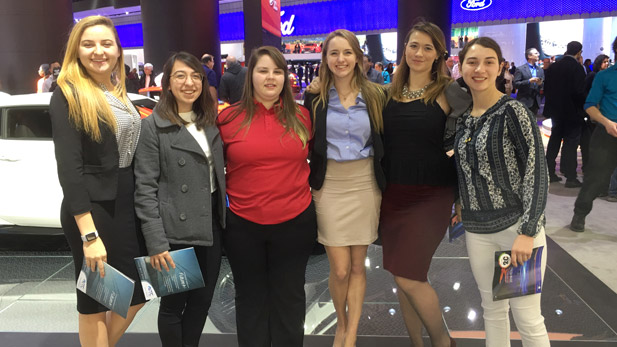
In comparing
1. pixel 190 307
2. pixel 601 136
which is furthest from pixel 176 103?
pixel 601 136

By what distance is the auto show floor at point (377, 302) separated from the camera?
280cm

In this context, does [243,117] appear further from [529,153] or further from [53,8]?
[53,8]

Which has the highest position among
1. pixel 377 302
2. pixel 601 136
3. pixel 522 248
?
pixel 601 136

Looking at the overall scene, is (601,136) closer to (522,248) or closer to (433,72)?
(433,72)

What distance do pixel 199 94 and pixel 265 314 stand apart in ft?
3.60

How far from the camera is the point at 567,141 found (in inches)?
254

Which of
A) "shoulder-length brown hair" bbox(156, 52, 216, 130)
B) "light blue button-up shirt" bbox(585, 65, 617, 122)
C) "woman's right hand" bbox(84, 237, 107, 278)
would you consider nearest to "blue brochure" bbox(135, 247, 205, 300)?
"woman's right hand" bbox(84, 237, 107, 278)

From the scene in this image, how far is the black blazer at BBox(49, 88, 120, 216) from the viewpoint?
1771mm

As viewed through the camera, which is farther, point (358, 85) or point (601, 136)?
point (601, 136)

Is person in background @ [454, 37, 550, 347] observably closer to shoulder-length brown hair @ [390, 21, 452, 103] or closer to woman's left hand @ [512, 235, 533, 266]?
woman's left hand @ [512, 235, 533, 266]

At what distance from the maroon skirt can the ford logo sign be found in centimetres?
1643

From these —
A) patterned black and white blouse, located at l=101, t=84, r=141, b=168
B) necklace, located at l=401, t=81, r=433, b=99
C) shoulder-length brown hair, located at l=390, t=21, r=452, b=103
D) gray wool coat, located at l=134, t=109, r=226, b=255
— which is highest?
shoulder-length brown hair, located at l=390, t=21, r=452, b=103

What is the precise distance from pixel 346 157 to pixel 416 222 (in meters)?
0.46

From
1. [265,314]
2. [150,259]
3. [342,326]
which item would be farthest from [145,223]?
[342,326]
